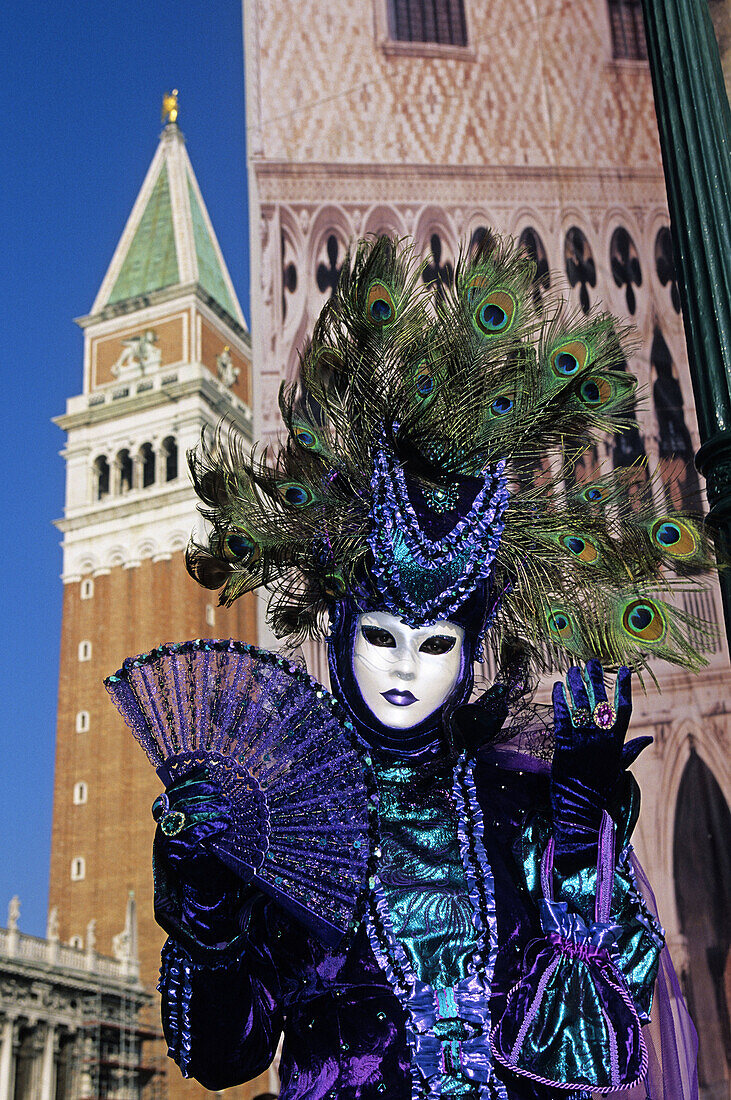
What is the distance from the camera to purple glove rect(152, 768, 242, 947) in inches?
51.9

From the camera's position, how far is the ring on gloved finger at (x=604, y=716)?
56.3 inches

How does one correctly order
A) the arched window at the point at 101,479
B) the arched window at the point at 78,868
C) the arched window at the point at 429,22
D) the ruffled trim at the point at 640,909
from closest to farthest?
the ruffled trim at the point at 640,909 → the arched window at the point at 429,22 → the arched window at the point at 78,868 → the arched window at the point at 101,479

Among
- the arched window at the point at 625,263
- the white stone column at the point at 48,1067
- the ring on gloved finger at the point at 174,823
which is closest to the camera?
the ring on gloved finger at the point at 174,823

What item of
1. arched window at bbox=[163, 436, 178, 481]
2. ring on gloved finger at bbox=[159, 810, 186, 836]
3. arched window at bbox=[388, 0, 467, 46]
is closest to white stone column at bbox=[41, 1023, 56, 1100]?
arched window at bbox=[163, 436, 178, 481]

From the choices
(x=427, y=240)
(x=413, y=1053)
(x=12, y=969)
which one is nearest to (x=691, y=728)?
(x=427, y=240)

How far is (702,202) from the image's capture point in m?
2.05

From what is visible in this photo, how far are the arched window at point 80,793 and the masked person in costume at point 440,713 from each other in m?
19.4

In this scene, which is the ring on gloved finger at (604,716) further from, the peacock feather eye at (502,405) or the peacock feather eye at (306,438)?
the peacock feather eye at (306,438)

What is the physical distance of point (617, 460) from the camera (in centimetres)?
550

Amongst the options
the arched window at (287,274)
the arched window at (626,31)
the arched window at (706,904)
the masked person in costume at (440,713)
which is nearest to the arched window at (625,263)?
the arched window at (626,31)

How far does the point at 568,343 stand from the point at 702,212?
381 millimetres

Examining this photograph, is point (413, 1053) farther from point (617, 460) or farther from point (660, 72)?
point (617, 460)

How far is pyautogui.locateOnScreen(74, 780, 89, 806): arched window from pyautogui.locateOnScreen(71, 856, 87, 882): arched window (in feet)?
3.17

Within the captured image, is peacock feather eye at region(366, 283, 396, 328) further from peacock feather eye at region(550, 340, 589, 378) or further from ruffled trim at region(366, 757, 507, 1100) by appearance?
ruffled trim at region(366, 757, 507, 1100)
